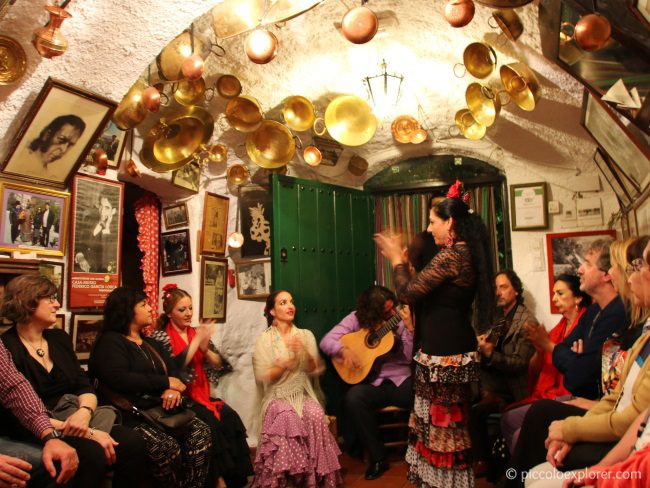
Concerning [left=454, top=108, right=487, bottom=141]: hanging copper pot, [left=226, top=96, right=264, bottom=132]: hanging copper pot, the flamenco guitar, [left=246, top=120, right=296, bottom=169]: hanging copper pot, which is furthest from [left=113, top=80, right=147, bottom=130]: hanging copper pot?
[left=454, top=108, right=487, bottom=141]: hanging copper pot

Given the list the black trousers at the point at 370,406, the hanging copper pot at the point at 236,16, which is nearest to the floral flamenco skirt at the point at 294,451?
the black trousers at the point at 370,406

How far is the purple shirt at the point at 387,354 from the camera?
4.91 metres

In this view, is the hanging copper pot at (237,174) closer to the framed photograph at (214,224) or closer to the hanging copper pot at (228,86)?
the framed photograph at (214,224)

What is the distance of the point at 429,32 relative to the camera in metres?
4.66

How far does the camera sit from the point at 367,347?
495 cm

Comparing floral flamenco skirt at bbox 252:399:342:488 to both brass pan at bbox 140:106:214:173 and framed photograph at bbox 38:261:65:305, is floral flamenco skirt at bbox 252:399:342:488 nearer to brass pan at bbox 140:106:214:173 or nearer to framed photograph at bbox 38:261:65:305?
framed photograph at bbox 38:261:65:305

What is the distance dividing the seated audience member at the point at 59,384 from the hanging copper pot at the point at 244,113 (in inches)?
85.8

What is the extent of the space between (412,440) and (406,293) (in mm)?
853

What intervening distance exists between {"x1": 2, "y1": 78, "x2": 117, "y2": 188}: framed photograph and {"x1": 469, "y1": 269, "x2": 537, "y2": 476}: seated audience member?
288 centimetres

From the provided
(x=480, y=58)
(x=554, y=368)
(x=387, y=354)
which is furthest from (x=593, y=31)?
(x=387, y=354)

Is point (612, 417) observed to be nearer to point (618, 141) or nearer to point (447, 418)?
point (447, 418)

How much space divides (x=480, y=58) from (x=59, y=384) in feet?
10.9

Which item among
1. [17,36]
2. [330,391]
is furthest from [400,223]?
[17,36]

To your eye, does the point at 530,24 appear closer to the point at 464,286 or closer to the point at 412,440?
the point at 464,286
